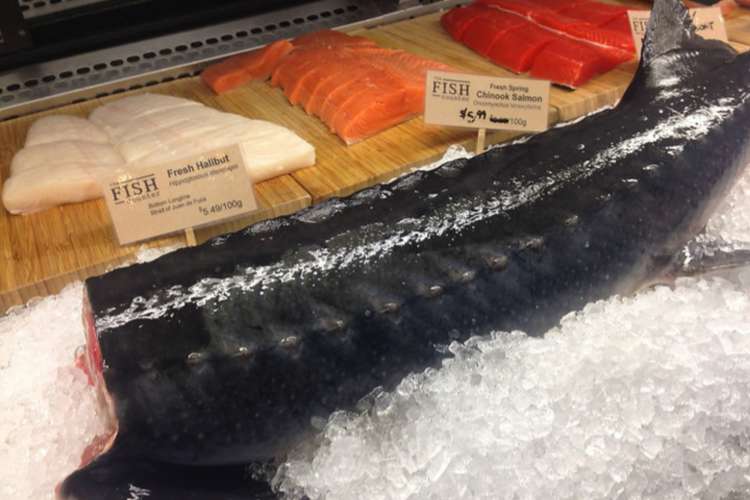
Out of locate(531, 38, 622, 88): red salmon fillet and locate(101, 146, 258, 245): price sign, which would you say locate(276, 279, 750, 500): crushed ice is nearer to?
locate(101, 146, 258, 245): price sign

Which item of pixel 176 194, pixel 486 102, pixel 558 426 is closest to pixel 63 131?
pixel 176 194

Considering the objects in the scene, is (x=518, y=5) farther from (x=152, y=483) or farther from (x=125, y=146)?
(x=152, y=483)

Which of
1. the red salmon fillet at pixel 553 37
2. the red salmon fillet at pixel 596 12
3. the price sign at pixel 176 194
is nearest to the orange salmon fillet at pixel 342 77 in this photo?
the red salmon fillet at pixel 553 37

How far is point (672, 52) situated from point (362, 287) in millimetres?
1201

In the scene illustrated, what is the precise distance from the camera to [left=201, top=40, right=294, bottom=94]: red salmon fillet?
7.40 feet

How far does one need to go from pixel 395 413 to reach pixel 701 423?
49 cm

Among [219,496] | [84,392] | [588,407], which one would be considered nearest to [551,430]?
[588,407]

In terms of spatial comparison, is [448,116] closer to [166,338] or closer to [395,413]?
[395,413]

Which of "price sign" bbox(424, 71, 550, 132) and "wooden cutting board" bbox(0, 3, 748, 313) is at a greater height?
"price sign" bbox(424, 71, 550, 132)

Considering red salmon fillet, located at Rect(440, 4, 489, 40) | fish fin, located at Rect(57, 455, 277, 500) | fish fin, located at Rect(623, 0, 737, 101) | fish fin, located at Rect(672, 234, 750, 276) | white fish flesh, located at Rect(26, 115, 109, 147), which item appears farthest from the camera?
red salmon fillet, located at Rect(440, 4, 489, 40)

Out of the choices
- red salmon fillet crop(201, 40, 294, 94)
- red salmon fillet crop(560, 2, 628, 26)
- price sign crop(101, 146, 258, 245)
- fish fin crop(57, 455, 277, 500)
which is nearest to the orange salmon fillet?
red salmon fillet crop(201, 40, 294, 94)

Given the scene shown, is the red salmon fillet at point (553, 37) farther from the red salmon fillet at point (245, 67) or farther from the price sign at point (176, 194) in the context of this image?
the price sign at point (176, 194)

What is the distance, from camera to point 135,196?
139 cm

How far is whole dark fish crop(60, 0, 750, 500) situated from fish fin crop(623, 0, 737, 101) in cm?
26
